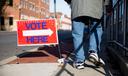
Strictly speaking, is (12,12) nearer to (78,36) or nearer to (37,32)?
(37,32)

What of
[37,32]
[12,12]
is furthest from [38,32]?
[12,12]

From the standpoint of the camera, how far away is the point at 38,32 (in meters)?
7.73

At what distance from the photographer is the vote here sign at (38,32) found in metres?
7.62

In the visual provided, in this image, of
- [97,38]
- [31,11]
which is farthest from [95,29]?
[31,11]

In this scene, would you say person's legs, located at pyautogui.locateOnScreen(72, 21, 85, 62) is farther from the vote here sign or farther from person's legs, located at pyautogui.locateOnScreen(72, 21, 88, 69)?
the vote here sign

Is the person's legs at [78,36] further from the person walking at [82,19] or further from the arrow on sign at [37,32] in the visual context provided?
the arrow on sign at [37,32]

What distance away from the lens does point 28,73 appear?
5.80 meters

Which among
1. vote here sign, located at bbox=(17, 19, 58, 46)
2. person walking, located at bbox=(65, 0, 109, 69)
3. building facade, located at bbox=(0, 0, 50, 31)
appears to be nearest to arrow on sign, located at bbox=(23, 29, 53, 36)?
vote here sign, located at bbox=(17, 19, 58, 46)

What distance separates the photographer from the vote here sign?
7625mm

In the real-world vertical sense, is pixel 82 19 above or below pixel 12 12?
below

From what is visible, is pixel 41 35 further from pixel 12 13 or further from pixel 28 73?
pixel 12 13

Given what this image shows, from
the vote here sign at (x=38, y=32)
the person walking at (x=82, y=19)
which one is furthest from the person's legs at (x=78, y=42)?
the vote here sign at (x=38, y=32)

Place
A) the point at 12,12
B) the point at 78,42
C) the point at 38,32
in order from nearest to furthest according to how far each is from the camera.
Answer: the point at 78,42 < the point at 38,32 < the point at 12,12

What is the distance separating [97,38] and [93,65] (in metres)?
0.49
